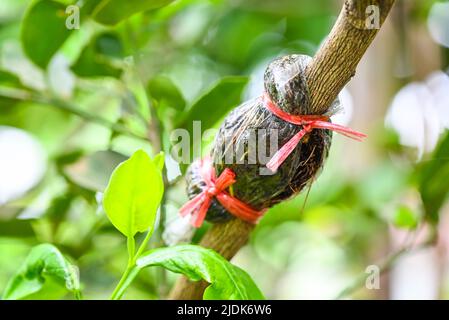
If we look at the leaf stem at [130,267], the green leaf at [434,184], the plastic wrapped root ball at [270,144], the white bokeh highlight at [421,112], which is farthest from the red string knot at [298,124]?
the white bokeh highlight at [421,112]

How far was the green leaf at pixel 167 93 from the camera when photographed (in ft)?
2.22

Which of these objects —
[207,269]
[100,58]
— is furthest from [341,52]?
[100,58]

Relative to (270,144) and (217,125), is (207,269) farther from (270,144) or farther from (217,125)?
(217,125)

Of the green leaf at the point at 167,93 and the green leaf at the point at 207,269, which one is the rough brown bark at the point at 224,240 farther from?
the green leaf at the point at 167,93

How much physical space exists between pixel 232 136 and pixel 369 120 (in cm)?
73

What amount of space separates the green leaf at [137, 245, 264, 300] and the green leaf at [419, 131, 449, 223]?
12.4 inches

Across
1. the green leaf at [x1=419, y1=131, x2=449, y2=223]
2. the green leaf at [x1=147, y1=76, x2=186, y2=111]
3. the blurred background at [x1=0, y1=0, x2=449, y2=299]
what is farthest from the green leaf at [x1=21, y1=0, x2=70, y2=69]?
the green leaf at [x1=419, y1=131, x2=449, y2=223]

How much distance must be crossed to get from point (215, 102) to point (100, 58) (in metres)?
0.18

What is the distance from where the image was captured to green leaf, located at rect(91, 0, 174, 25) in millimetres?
559

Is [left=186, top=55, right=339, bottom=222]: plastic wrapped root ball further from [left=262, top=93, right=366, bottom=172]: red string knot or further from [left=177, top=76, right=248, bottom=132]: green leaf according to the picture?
[left=177, top=76, right=248, bottom=132]: green leaf

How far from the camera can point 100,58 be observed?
0.71 metres

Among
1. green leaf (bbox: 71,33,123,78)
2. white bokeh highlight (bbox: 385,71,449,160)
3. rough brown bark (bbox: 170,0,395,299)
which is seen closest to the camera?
rough brown bark (bbox: 170,0,395,299)

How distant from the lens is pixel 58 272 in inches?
19.7
